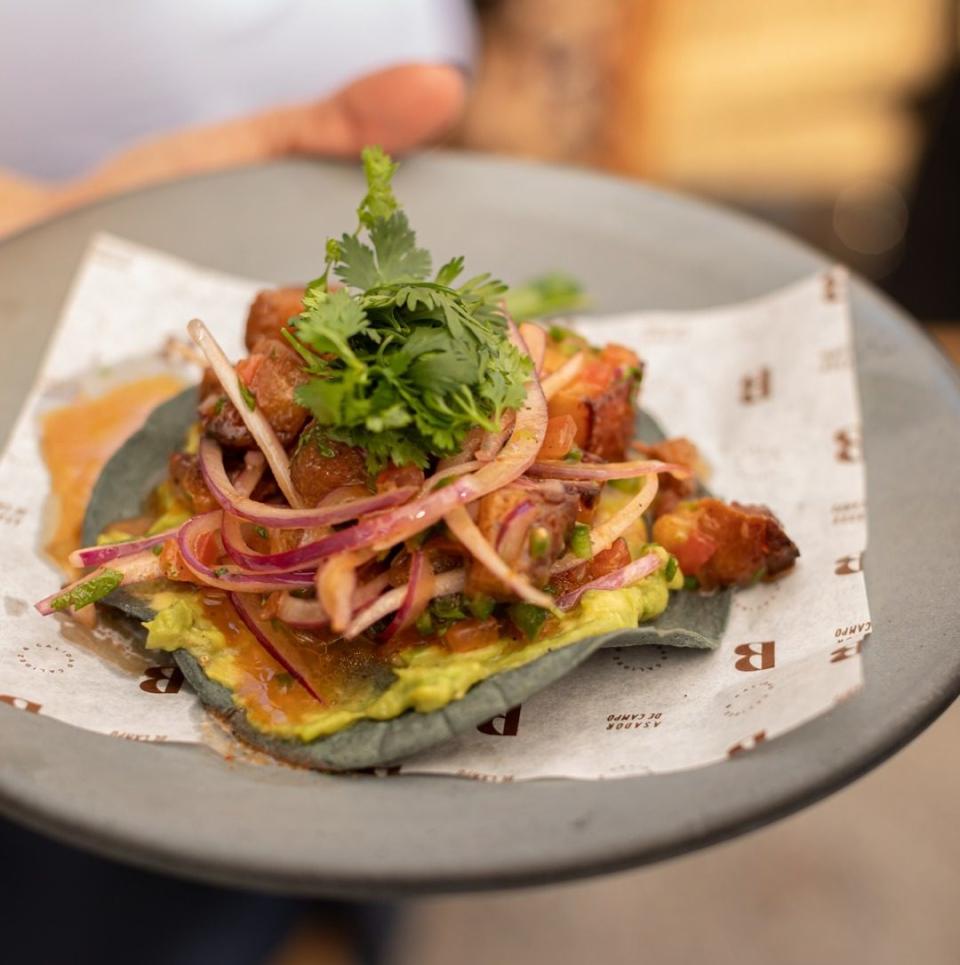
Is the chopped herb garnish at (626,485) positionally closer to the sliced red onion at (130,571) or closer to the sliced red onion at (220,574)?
the sliced red onion at (220,574)

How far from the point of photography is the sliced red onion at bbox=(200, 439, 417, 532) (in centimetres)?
219

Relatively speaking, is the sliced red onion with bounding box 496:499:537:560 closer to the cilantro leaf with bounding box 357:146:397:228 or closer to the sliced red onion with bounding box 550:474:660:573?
the sliced red onion with bounding box 550:474:660:573

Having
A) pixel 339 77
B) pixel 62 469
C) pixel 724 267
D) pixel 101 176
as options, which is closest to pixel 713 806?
pixel 62 469

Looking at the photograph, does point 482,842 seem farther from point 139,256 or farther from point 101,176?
point 101,176

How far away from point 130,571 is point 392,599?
1.92ft

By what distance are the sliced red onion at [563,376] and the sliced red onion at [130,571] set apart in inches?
36.4

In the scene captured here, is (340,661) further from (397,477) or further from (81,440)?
(81,440)

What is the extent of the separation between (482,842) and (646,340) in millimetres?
1975

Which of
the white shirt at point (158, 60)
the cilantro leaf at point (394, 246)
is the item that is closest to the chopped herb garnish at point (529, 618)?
the cilantro leaf at point (394, 246)

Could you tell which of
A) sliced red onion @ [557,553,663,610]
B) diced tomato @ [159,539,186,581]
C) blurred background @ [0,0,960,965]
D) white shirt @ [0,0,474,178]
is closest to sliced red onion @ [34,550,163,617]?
diced tomato @ [159,539,186,581]

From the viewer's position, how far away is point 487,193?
12.2 ft

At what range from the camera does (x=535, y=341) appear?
2674 millimetres

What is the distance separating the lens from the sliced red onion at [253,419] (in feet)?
7.77

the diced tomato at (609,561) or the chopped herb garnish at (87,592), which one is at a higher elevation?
the diced tomato at (609,561)
